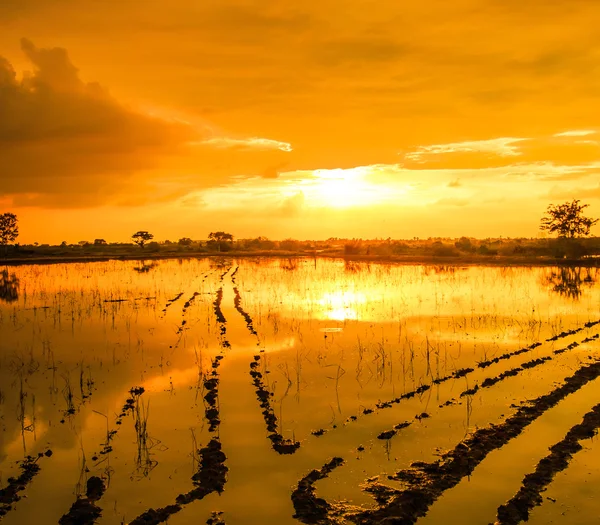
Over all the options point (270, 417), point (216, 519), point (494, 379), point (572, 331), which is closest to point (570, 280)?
point (572, 331)

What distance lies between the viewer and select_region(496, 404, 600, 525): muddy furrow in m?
5.20

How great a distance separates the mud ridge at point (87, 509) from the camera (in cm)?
522

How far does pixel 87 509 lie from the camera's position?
541 cm

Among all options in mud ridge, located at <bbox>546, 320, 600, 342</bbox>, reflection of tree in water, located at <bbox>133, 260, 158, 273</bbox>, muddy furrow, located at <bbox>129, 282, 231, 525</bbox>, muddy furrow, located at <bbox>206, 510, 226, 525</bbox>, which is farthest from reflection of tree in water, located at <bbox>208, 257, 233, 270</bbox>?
muddy furrow, located at <bbox>206, 510, 226, 525</bbox>

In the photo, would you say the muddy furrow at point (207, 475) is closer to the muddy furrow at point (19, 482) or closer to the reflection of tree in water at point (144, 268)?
the muddy furrow at point (19, 482)

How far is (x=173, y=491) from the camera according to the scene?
5.78 metres

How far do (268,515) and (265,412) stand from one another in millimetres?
2944

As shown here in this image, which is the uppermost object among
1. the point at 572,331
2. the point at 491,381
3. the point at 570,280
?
the point at 570,280

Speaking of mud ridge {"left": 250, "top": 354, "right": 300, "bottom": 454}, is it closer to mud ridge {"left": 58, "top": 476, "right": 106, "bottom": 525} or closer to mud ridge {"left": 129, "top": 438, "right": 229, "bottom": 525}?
mud ridge {"left": 129, "top": 438, "right": 229, "bottom": 525}

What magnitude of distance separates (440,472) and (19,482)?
515 centimetres

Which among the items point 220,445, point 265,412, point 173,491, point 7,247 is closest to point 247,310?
point 265,412

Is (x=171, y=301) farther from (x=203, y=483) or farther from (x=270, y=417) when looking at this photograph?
(x=203, y=483)

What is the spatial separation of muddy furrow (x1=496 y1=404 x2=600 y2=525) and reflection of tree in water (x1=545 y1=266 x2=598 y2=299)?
48.6ft

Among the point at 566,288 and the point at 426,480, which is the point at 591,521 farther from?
the point at 566,288
